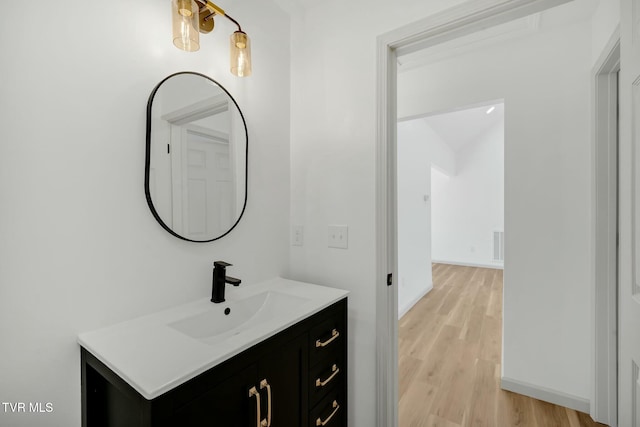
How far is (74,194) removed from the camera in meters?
0.89

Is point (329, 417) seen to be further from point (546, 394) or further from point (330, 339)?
point (546, 394)

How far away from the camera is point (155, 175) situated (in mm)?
1077

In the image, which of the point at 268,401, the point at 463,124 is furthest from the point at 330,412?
the point at 463,124

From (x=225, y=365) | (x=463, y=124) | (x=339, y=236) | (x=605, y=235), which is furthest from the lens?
(x=463, y=124)

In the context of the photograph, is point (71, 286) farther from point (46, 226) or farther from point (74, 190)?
point (74, 190)

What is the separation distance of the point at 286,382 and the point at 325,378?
278mm

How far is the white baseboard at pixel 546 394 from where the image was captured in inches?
72.0

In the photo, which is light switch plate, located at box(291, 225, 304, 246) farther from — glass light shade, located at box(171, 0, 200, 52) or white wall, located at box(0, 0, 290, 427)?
glass light shade, located at box(171, 0, 200, 52)

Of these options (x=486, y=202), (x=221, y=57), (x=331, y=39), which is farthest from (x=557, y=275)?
(x=486, y=202)

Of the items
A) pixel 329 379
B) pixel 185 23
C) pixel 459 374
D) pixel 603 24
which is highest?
pixel 603 24

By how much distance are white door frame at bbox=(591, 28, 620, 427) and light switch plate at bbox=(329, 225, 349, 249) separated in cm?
145

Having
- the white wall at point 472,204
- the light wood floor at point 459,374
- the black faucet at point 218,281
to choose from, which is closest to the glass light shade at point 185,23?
the black faucet at point 218,281

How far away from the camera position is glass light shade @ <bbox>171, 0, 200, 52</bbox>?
0.95 metres

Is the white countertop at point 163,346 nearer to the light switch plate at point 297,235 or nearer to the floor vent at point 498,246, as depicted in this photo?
the light switch plate at point 297,235
